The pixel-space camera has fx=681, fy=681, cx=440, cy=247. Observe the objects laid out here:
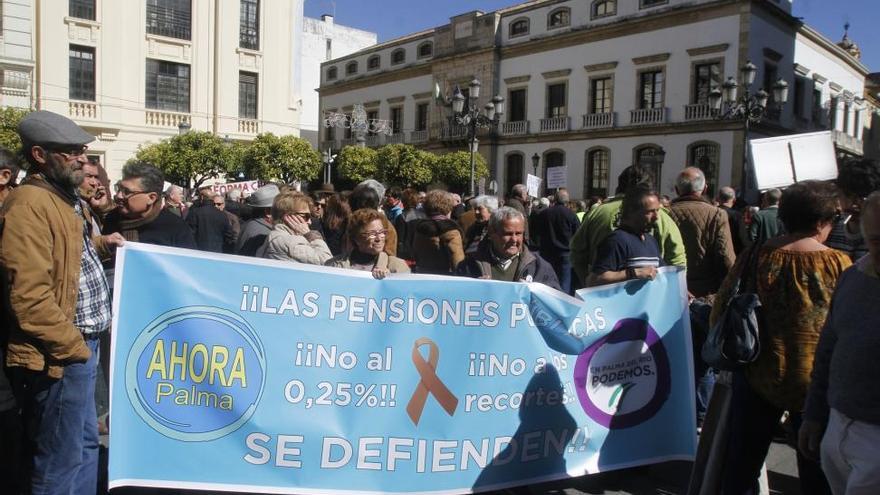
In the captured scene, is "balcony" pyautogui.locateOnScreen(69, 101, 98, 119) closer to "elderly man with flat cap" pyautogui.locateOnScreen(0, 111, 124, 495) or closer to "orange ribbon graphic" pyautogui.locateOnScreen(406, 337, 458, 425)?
"elderly man with flat cap" pyautogui.locateOnScreen(0, 111, 124, 495)

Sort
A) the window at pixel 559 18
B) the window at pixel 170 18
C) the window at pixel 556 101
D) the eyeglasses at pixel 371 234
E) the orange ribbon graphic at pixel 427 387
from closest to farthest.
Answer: the orange ribbon graphic at pixel 427 387, the eyeglasses at pixel 371 234, the window at pixel 170 18, the window at pixel 559 18, the window at pixel 556 101

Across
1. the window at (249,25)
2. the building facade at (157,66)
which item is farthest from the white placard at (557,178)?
the window at (249,25)

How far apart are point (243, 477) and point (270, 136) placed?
23.1 m

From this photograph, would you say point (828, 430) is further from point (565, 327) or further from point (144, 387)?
point (144, 387)

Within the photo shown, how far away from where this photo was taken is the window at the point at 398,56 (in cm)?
4203

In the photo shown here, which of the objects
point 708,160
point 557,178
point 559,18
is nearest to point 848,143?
point 708,160

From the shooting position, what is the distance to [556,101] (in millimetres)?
34000

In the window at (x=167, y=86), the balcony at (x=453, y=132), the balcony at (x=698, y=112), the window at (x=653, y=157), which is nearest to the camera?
the window at (x=167, y=86)

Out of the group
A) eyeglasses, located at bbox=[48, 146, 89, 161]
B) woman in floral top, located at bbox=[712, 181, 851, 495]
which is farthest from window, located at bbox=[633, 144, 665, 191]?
eyeglasses, located at bbox=[48, 146, 89, 161]

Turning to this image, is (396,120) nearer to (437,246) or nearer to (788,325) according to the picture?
(437,246)

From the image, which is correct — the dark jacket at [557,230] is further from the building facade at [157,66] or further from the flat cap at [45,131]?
the building facade at [157,66]

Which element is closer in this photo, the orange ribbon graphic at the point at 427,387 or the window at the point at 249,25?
the orange ribbon graphic at the point at 427,387

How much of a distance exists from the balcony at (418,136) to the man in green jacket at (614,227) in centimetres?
3506

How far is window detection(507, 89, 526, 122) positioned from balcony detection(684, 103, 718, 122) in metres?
9.27
